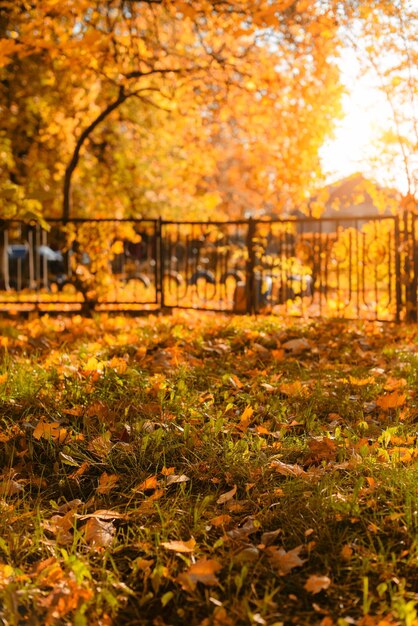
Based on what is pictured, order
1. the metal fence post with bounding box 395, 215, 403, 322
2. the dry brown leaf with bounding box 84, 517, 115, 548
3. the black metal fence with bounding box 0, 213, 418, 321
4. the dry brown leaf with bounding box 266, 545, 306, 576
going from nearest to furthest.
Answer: the dry brown leaf with bounding box 266, 545, 306, 576, the dry brown leaf with bounding box 84, 517, 115, 548, the metal fence post with bounding box 395, 215, 403, 322, the black metal fence with bounding box 0, 213, 418, 321

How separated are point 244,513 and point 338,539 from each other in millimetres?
500

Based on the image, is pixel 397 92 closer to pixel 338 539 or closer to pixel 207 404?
pixel 207 404

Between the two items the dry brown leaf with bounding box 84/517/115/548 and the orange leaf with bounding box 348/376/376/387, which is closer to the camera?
the dry brown leaf with bounding box 84/517/115/548

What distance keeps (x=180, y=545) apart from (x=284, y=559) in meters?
0.40

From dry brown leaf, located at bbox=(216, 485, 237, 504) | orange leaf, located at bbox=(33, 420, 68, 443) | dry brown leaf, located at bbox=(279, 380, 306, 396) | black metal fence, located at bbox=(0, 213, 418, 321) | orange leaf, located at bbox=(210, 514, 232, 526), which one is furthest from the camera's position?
black metal fence, located at bbox=(0, 213, 418, 321)

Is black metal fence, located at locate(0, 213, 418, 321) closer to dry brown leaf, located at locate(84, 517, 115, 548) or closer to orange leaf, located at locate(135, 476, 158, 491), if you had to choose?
orange leaf, located at locate(135, 476, 158, 491)

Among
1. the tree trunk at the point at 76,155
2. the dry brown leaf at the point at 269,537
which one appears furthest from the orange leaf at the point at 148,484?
the tree trunk at the point at 76,155

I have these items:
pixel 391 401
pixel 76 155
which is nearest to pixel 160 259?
pixel 76 155

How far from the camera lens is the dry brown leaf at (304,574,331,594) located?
256cm

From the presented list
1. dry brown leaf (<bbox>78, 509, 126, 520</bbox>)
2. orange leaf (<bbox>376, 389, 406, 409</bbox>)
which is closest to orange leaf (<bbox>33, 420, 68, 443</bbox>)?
dry brown leaf (<bbox>78, 509, 126, 520</bbox>)

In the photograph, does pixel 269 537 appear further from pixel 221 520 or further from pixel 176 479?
pixel 176 479

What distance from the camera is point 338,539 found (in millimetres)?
2873

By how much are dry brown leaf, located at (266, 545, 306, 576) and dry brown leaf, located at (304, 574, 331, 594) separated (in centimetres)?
11

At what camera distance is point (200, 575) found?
2.65 m
